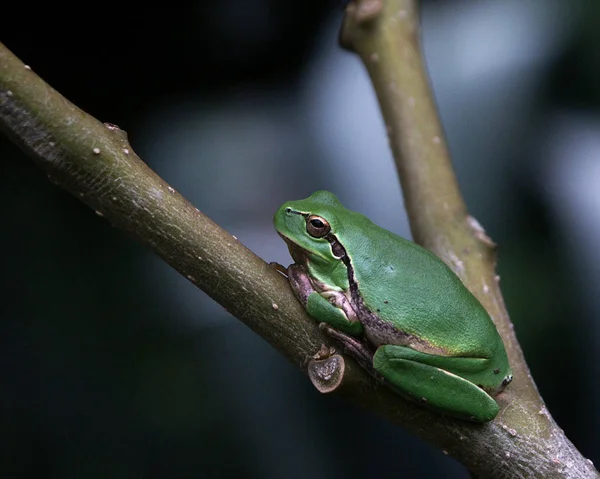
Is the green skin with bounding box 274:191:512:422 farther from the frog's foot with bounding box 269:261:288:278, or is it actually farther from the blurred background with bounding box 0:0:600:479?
the blurred background with bounding box 0:0:600:479

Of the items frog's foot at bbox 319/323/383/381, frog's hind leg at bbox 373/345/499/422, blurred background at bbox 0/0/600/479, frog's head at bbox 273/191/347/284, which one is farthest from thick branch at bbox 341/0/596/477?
blurred background at bbox 0/0/600/479

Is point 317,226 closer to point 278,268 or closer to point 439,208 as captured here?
point 278,268

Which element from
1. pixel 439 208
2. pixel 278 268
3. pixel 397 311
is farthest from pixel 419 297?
pixel 439 208

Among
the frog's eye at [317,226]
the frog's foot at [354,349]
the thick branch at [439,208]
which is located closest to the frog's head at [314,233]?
the frog's eye at [317,226]

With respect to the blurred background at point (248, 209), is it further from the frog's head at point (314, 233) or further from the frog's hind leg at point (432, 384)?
the frog's hind leg at point (432, 384)

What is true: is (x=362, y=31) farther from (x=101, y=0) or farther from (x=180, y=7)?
(x=101, y=0)
